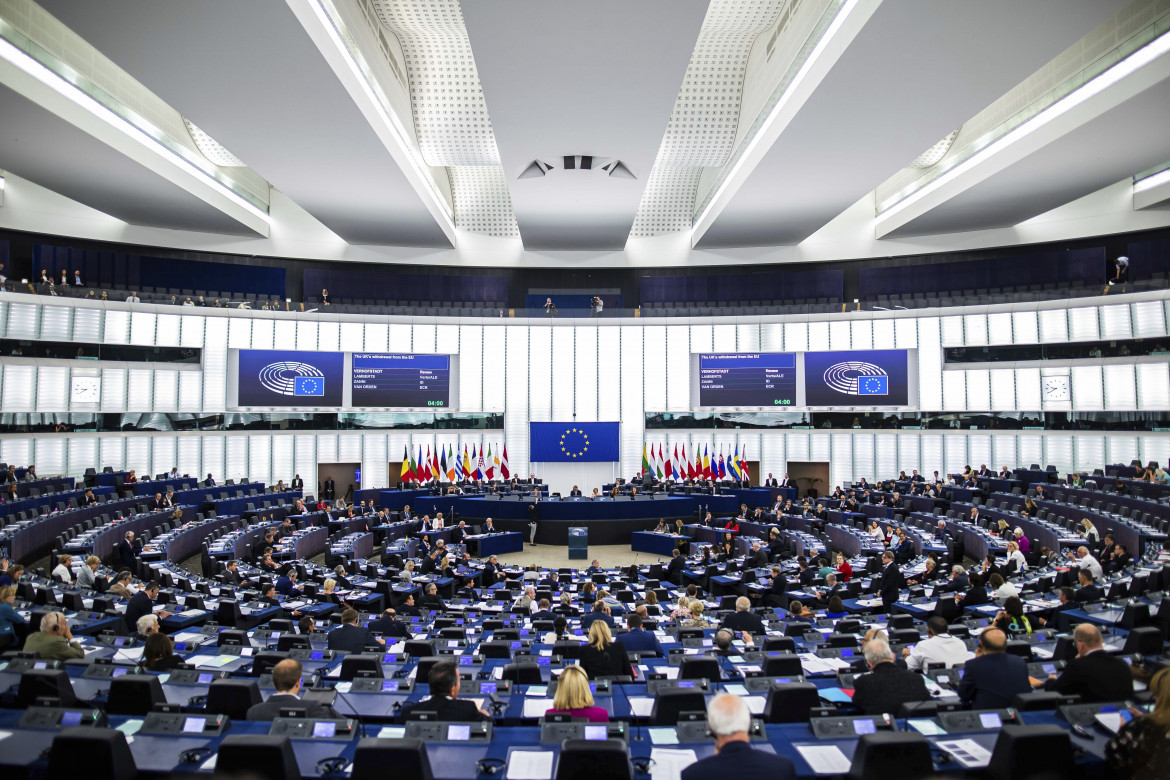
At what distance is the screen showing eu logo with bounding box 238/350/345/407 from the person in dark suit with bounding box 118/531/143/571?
1450cm

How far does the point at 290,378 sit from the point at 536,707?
26.9 meters

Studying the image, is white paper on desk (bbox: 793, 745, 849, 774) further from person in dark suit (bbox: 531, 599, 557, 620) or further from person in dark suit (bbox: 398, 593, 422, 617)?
person in dark suit (bbox: 398, 593, 422, 617)

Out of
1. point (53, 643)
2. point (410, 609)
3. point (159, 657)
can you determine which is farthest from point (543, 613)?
point (53, 643)

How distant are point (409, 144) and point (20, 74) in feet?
34.4

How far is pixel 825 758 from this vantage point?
409 centimetres

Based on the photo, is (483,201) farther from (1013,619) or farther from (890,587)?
(1013,619)

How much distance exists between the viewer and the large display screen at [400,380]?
30266 millimetres

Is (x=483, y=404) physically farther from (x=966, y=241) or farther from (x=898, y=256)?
(x=966, y=241)

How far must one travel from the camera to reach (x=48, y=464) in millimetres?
25297

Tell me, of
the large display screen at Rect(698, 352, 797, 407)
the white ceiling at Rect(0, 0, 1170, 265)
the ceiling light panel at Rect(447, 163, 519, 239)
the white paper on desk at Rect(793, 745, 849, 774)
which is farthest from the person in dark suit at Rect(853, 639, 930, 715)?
the ceiling light panel at Rect(447, 163, 519, 239)

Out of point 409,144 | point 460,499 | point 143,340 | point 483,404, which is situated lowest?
point 460,499

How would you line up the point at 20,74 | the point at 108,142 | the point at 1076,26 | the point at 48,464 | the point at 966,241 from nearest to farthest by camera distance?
the point at 1076,26, the point at 20,74, the point at 108,142, the point at 48,464, the point at 966,241

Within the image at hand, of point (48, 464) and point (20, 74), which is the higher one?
point (20, 74)

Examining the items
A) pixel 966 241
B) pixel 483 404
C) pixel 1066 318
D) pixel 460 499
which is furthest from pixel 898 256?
pixel 460 499
